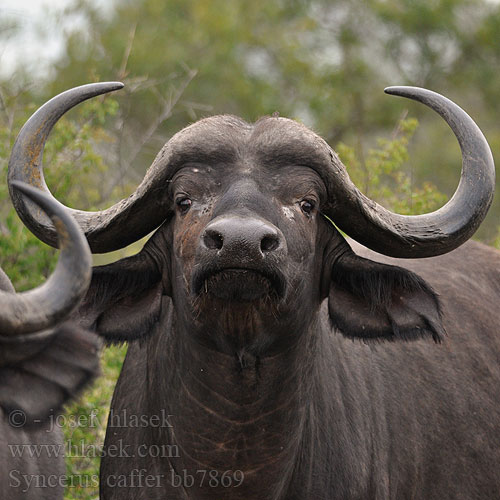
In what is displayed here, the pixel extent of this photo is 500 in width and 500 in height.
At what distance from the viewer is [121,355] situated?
838 centimetres

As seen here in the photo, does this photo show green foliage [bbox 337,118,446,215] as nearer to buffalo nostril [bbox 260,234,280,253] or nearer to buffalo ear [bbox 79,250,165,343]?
buffalo ear [bbox 79,250,165,343]

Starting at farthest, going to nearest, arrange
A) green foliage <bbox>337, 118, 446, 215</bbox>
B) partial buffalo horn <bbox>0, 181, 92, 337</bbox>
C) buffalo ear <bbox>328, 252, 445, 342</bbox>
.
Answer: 1. green foliage <bbox>337, 118, 446, 215</bbox>
2. buffalo ear <bbox>328, 252, 445, 342</bbox>
3. partial buffalo horn <bbox>0, 181, 92, 337</bbox>

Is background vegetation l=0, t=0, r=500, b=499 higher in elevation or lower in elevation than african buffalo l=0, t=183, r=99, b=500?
lower

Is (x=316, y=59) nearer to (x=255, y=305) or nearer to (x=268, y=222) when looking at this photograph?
(x=255, y=305)

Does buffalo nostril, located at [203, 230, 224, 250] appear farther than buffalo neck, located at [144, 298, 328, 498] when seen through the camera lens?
No

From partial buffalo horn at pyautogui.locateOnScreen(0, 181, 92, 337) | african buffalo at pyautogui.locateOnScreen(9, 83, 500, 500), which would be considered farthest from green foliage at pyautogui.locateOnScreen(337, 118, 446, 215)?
partial buffalo horn at pyautogui.locateOnScreen(0, 181, 92, 337)

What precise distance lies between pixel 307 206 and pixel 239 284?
2.23ft

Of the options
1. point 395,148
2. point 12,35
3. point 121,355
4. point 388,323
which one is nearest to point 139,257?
point 388,323

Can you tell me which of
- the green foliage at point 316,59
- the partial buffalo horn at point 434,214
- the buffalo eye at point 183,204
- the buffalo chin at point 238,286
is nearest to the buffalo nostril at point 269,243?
the buffalo chin at point 238,286

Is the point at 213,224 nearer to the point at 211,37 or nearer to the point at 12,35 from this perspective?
the point at 12,35

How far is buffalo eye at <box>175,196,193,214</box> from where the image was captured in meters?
5.49

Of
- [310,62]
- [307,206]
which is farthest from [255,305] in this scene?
[310,62]

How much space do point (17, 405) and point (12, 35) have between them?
326 inches

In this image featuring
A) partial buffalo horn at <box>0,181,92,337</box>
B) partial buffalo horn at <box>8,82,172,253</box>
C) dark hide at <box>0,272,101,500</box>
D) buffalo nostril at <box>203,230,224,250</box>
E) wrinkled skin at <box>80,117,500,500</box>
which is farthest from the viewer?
partial buffalo horn at <box>8,82,172,253</box>
